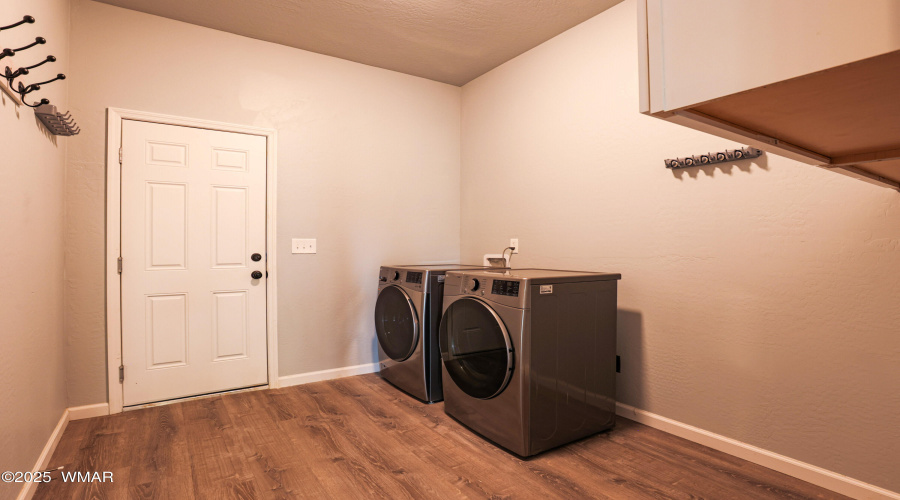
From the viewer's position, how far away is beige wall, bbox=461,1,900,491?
1725mm

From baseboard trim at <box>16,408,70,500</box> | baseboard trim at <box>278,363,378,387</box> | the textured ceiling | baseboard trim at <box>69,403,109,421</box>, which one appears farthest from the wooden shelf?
baseboard trim at <box>69,403,109,421</box>

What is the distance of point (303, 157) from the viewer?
3238 mm

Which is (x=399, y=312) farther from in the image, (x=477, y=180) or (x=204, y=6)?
(x=204, y=6)

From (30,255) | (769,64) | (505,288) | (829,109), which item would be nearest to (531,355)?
(505,288)

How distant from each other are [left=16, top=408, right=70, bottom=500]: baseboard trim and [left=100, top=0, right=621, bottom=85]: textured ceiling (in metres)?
2.40

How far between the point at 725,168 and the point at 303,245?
267 cm

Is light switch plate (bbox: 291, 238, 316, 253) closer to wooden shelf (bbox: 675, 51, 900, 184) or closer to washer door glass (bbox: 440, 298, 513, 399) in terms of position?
washer door glass (bbox: 440, 298, 513, 399)

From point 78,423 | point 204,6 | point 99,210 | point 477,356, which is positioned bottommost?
point 78,423

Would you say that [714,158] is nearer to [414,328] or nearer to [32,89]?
[414,328]

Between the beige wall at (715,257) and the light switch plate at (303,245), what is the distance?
1.52 m

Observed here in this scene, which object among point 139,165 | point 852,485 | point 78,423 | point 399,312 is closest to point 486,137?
point 399,312

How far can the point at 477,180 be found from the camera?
3752 millimetres

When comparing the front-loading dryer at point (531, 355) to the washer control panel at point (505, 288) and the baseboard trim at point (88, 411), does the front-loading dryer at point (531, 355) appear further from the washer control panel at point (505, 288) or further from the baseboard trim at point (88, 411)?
the baseboard trim at point (88, 411)

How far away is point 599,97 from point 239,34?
8.03 feet
